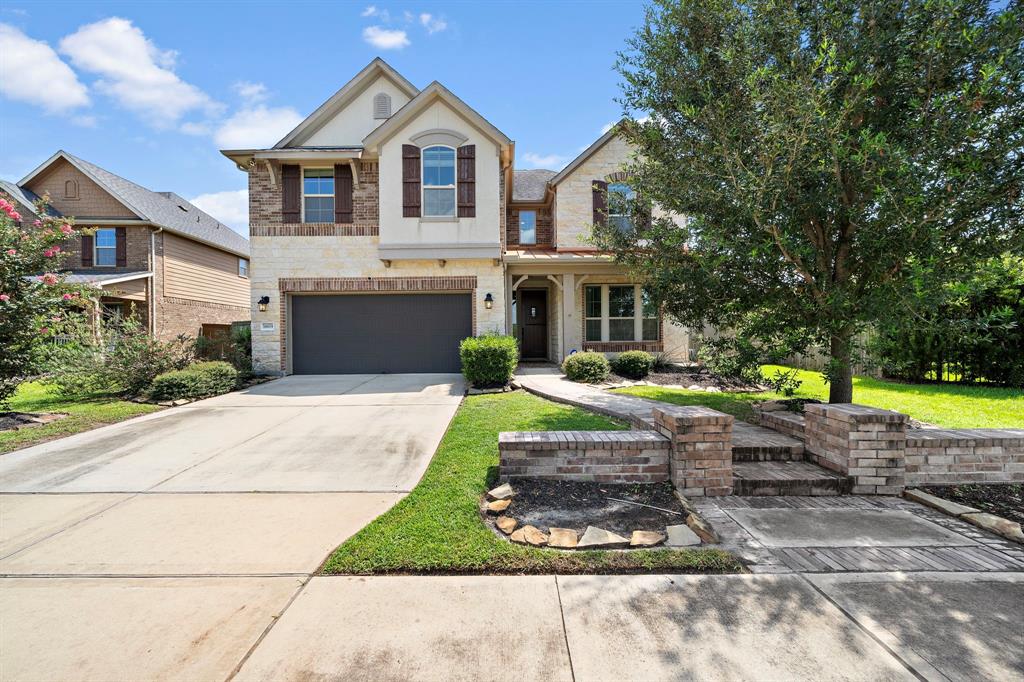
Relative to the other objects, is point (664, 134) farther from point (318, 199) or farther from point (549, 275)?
point (318, 199)

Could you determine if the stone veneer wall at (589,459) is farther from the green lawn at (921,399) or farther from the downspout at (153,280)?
the downspout at (153,280)

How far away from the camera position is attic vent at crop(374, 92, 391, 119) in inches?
496

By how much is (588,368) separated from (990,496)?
21.6 feet

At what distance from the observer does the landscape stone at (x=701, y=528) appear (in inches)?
120

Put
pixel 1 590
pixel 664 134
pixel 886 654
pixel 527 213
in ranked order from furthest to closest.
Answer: pixel 527 213 → pixel 664 134 → pixel 1 590 → pixel 886 654

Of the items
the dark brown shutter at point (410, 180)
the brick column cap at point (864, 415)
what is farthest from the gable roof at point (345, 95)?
the brick column cap at point (864, 415)

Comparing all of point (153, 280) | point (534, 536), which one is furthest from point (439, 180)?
point (153, 280)

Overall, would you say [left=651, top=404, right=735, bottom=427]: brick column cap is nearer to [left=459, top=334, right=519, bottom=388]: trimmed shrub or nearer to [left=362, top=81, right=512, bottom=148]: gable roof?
[left=459, top=334, right=519, bottom=388]: trimmed shrub

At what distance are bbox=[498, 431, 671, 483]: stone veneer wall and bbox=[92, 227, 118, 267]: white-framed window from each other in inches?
735

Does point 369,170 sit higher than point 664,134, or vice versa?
point 369,170

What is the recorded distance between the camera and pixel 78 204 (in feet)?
51.1

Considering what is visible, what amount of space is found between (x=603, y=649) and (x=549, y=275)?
1072 cm

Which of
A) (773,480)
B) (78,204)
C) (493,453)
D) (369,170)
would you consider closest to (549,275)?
(369,170)

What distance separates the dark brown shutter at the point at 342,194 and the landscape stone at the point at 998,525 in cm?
1224
